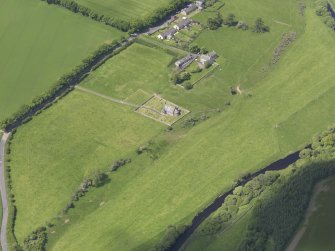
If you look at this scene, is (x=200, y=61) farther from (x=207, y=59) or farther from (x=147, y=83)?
(x=147, y=83)

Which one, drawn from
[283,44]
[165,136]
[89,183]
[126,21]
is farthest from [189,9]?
[89,183]

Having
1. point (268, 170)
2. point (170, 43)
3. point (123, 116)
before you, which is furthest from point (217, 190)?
point (170, 43)

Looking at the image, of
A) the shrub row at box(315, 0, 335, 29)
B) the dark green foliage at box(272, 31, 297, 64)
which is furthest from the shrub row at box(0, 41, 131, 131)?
Answer: the shrub row at box(315, 0, 335, 29)

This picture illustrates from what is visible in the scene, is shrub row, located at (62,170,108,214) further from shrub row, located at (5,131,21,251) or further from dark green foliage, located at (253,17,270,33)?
dark green foliage, located at (253,17,270,33)

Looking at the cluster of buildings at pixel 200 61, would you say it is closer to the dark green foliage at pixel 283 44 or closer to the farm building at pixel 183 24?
the farm building at pixel 183 24

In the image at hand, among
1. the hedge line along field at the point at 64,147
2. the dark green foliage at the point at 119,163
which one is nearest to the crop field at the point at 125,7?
the hedge line along field at the point at 64,147
